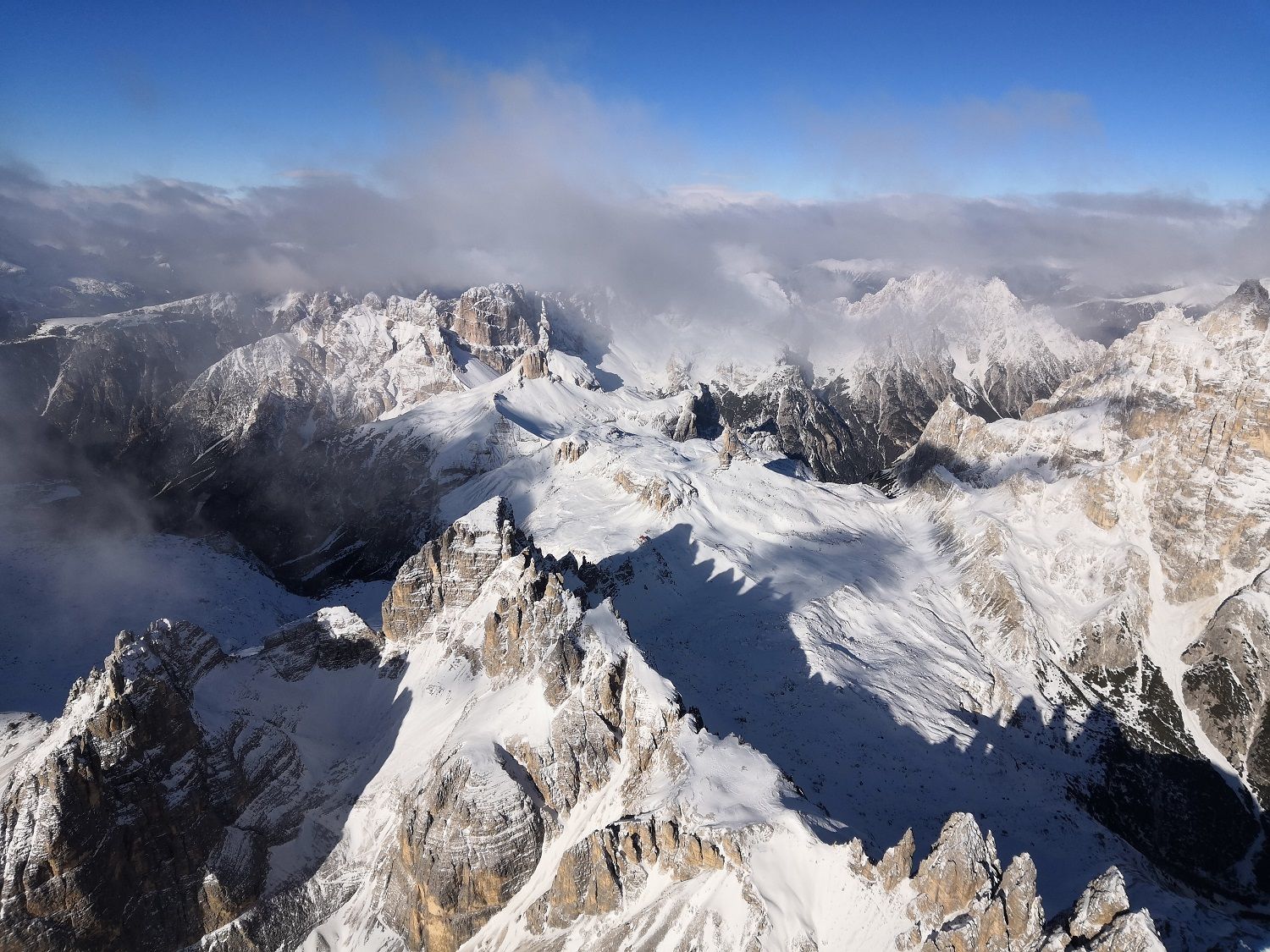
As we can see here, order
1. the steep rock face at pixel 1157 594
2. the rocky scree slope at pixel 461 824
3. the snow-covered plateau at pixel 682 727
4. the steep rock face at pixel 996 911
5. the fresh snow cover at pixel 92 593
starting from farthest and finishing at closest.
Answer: the fresh snow cover at pixel 92 593 < the steep rock face at pixel 1157 594 < the snow-covered plateau at pixel 682 727 < the rocky scree slope at pixel 461 824 < the steep rock face at pixel 996 911

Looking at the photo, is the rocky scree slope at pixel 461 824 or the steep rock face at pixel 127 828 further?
the steep rock face at pixel 127 828

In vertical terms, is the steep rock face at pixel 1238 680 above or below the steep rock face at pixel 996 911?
below

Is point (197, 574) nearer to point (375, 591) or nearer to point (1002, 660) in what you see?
point (375, 591)

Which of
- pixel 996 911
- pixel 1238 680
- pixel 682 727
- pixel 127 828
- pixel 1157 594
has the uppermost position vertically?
pixel 996 911

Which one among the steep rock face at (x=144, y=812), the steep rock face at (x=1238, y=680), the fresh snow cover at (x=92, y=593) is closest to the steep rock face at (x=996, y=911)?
the steep rock face at (x=144, y=812)

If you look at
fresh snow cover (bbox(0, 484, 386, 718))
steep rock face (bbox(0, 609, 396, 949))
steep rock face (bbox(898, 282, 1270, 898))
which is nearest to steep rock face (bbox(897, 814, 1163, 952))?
steep rock face (bbox(0, 609, 396, 949))

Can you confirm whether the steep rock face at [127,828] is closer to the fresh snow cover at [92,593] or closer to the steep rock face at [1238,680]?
the fresh snow cover at [92,593]

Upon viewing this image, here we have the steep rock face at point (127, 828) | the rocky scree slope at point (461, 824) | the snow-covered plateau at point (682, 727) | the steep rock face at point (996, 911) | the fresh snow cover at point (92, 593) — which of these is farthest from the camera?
the fresh snow cover at point (92, 593)

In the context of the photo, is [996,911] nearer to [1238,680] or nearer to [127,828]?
[127,828]

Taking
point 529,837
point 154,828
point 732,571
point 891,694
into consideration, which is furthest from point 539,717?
point 732,571

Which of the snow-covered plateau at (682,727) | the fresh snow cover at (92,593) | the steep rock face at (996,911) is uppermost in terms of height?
the steep rock face at (996,911)

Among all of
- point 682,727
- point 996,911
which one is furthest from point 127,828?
point 996,911
